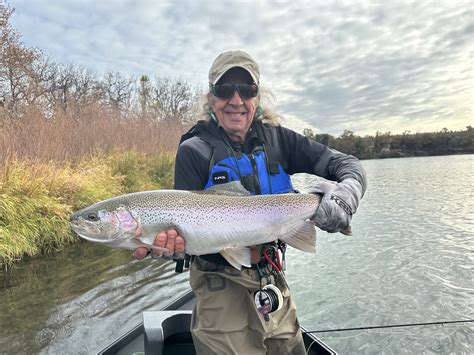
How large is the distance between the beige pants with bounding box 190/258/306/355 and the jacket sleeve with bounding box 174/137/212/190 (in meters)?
0.54

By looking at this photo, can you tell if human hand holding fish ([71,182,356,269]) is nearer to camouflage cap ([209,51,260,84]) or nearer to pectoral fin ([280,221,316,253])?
pectoral fin ([280,221,316,253])

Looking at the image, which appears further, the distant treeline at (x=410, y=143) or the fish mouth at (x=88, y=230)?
the distant treeline at (x=410, y=143)

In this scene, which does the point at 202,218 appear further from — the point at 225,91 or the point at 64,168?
the point at 64,168

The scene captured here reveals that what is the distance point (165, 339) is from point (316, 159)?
1.98m

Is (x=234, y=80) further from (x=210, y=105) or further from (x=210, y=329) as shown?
(x=210, y=329)

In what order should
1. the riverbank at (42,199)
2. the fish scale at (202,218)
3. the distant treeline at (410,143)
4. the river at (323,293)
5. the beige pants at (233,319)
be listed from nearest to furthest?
the beige pants at (233,319) < the fish scale at (202,218) < the river at (323,293) < the riverbank at (42,199) < the distant treeline at (410,143)

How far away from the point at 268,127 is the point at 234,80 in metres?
0.44

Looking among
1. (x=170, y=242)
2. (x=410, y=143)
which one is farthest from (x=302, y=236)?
(x=410, y=143)

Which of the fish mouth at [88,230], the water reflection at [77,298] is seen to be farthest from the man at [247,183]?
the water reflection at [77,298]

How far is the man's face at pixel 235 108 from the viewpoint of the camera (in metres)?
2.79

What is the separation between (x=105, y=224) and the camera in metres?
2.60

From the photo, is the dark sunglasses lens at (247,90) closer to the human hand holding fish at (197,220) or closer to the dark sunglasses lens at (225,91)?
the dark sunglasses lens at (225,91)

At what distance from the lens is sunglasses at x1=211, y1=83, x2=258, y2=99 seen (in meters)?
2.77

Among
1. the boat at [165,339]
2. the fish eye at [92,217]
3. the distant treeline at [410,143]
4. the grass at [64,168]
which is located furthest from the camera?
the distant treeline at [410,143]
